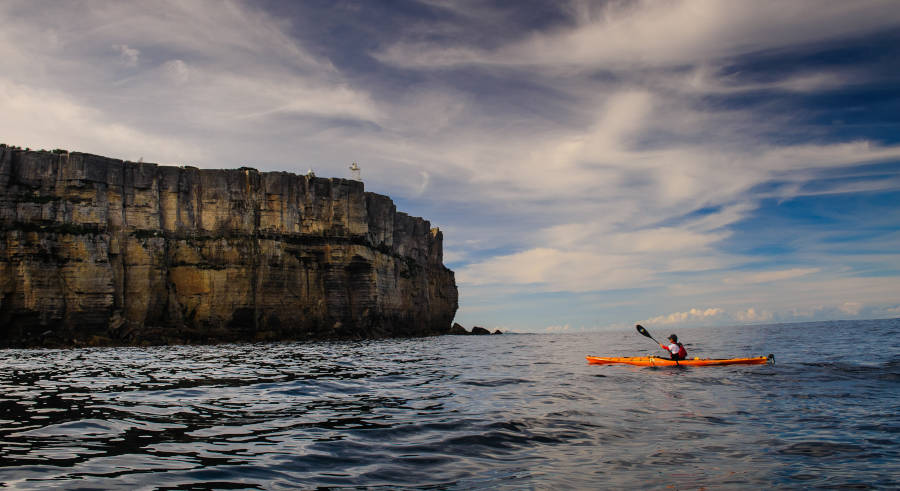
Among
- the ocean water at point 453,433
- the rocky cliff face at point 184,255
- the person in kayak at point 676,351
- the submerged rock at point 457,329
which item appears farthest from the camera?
the submerged rock at point 457,329

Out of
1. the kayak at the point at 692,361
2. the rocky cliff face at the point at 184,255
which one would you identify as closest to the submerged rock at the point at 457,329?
the rocky cliff face at the point at 184,255

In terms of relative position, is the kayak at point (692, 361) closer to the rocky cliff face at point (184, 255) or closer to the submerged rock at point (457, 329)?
the rocky cliff face at point (184, 255)

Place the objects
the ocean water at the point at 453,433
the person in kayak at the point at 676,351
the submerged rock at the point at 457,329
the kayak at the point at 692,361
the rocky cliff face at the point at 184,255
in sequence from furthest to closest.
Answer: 1. the submerged rock at the point at 457,329
2. the rocky cliff face at the point at 184,255
3. the person in kayak at the point at 676,351
4. the kayak at the point at 692,361
5. the ocean water at the point at 453,433

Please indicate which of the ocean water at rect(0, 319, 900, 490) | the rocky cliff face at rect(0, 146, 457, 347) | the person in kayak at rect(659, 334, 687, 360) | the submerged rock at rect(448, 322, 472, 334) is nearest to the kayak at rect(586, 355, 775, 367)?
the person in kayak at rect(659, 334, 687, 360)

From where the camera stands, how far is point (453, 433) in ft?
29.2

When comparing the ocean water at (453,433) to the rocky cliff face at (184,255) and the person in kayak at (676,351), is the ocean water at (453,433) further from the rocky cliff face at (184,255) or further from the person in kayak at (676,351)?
the rocky cliff face at (184,255)

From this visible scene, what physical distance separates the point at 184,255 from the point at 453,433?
51860 millimetres

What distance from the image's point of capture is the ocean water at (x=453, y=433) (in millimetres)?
6348

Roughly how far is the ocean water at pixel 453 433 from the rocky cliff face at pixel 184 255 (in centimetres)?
3590

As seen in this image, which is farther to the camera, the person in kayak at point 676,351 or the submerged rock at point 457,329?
the submerged rock at point 457,329

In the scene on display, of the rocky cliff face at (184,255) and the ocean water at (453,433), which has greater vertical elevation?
→ the rocky cliff face at (184,255)

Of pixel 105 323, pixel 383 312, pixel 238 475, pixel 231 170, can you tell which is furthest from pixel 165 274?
pixel 238 475

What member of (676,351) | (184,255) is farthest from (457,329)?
(676,351)

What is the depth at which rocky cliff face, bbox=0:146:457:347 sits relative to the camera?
46.4 meters
